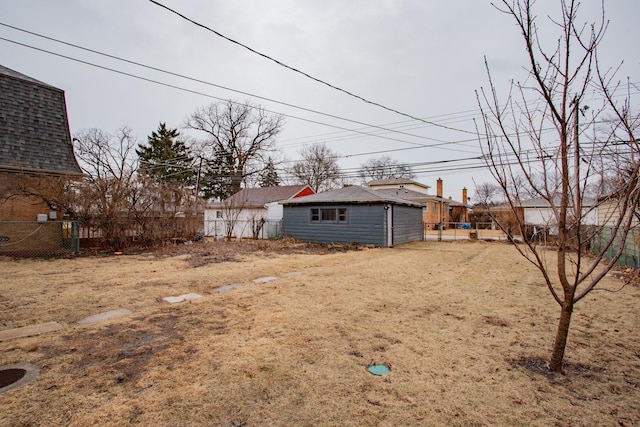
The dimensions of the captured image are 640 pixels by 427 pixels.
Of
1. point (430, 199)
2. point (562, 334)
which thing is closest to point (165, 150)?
point (430, 199)

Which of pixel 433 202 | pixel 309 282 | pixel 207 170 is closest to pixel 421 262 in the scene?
pixel 309 282

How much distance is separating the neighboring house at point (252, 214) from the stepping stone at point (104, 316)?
519 inches

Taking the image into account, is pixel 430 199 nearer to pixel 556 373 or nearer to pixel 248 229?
pixel 248 229

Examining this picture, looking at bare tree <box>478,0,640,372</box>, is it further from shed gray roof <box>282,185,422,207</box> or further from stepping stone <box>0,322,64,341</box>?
shed gray roof <box>282,185,422,207</box>

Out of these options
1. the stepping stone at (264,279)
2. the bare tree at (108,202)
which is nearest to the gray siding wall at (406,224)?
the stepping stone at (264,279)

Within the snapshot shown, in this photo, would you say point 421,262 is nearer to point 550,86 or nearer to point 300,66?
point 300,66

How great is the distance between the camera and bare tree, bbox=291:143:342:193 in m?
34.6

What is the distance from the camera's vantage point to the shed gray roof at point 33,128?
10148mm

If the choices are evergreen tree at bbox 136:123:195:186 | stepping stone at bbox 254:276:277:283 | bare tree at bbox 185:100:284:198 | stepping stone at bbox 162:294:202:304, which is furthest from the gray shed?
evergreen tree at bbox 136:123:195:186

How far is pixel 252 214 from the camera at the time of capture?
2125 cm

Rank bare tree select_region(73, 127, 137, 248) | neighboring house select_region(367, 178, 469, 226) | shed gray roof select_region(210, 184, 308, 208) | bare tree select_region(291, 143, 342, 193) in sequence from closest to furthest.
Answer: bare tree select_region(73, 127, 137, 248), shed gray roof select_region(210, 184, 308, 208), neighboring house select_region(367, 178, 469, 226), bare tree select_region(291, 143, 342, 193)

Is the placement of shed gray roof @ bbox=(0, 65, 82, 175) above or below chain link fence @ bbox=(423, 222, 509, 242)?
above

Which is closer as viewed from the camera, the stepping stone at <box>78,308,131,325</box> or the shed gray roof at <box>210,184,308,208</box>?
the stepping stone at <box>78,308,131,325</box>

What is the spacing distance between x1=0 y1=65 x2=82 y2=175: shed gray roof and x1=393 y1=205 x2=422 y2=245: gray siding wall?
13178 millimetres
